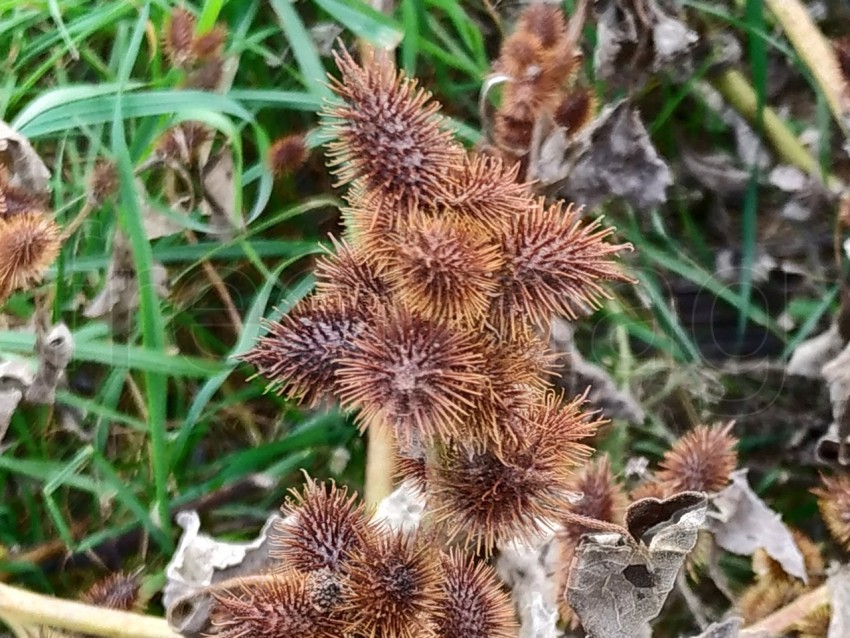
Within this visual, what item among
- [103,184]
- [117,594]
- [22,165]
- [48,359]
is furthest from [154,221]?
[117,594]

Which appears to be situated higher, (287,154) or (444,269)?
(444,269)

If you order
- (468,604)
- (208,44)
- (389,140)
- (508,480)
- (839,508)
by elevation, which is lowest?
(839,508)

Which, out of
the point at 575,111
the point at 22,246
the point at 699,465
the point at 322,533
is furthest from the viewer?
the point at 575,111

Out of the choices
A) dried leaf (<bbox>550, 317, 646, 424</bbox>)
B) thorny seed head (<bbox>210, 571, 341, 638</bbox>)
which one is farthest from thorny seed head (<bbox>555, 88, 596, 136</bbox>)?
thorny seed head (<bbox>210, 571, 341, 638</bbox>)

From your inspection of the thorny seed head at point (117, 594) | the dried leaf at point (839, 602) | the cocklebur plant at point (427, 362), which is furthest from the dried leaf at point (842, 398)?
the thorny seed head at point (117, 594)

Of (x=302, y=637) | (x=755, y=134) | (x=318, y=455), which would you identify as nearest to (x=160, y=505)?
(x=318, y=455)

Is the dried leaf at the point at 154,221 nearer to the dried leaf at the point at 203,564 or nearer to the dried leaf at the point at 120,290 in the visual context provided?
the dried leaf at the point at 120,290

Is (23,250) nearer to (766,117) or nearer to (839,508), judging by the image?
(839,508)
